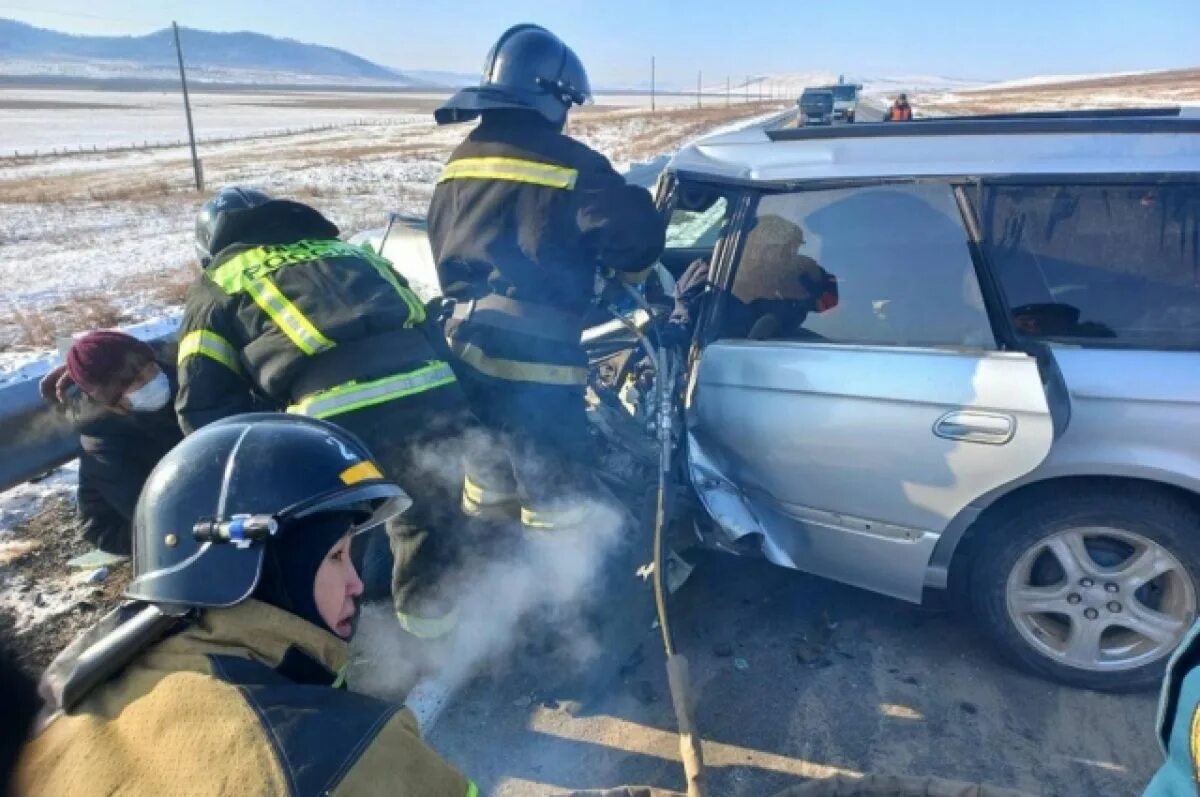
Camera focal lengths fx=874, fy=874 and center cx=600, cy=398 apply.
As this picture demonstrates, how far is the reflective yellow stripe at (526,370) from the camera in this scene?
322 cm

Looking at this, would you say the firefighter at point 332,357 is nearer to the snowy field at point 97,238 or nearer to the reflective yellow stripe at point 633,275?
the reflective yellow stripe at point 633,275

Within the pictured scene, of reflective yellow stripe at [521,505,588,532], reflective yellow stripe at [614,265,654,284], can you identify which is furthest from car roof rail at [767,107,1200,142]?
reflective yellow stripe at [521,505,588,532]

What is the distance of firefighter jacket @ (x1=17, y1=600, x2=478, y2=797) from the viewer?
1229 mm

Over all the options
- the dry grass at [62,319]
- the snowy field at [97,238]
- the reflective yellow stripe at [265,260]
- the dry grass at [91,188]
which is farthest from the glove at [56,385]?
the dry grass at [91,188]

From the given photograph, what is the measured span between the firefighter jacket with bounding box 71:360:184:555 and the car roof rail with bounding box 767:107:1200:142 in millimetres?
2703

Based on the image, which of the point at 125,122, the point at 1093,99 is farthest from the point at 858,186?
the point at 1093,99

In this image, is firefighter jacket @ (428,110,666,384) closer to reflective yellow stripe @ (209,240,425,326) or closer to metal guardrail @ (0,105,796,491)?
reflective yellow stripe @ (209,240,425,326)

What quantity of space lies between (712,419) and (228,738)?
2243 mm

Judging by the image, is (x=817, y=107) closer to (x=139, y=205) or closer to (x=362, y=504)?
(x=139, y=205)

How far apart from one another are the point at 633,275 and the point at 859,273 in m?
0.82

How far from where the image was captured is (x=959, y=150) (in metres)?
3.03

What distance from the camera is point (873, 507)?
3.02 meters

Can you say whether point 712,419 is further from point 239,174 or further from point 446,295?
point 239,174

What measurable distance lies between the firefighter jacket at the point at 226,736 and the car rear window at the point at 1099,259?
7.85 ft
